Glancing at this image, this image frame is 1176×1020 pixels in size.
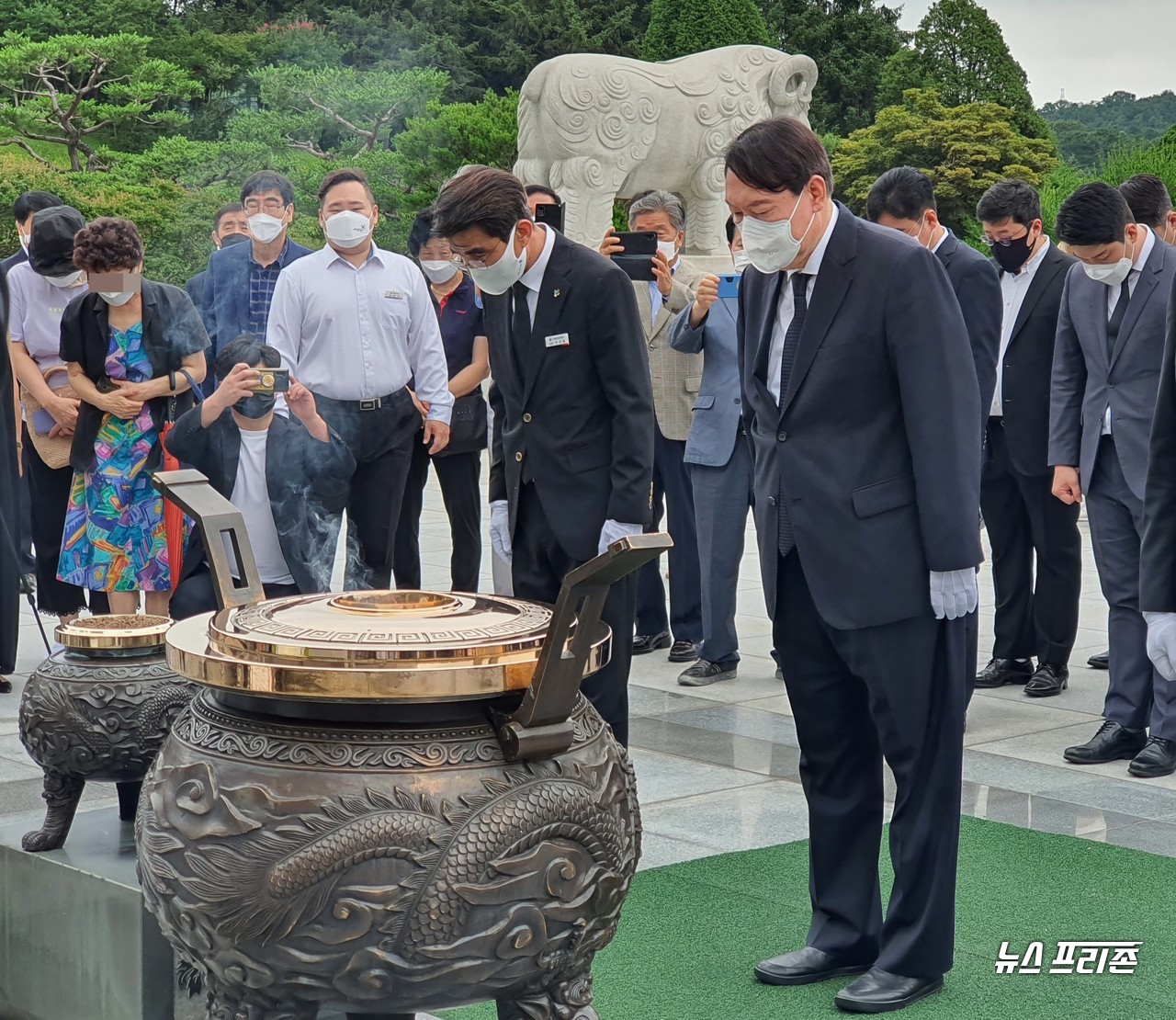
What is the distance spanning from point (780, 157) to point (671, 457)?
4.22 m

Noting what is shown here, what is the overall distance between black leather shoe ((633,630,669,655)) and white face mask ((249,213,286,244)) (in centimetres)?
255

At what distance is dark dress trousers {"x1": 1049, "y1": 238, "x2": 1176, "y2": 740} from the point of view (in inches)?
229

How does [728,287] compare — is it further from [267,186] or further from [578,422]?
[578,422]

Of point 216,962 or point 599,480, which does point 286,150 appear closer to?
point 599,480

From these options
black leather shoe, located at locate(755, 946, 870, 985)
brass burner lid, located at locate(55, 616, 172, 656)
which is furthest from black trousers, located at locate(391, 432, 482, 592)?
black leather shoe, located at locate(755, 946, 870, 985)

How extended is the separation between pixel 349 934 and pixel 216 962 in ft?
0.81

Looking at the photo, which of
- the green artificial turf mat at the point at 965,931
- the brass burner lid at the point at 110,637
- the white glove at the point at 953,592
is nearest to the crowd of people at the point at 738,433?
the white glove at the point at 953,592

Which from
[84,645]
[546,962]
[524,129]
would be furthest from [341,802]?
[524,129]

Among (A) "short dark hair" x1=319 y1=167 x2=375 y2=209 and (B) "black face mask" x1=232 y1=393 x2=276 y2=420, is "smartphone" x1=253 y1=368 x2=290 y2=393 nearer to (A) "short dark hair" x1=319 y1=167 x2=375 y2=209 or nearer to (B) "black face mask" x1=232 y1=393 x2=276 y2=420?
(B) "black face mask" x1=232 y1=393 x2=276 y2=420

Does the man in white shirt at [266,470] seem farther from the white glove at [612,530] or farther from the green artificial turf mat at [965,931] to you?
the green artificial turf mat at [965,931]

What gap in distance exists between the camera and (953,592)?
11.5 feet

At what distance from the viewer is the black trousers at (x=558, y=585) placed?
451cm

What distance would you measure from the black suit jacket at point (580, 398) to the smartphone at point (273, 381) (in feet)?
4.34

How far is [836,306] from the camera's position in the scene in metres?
3.57
